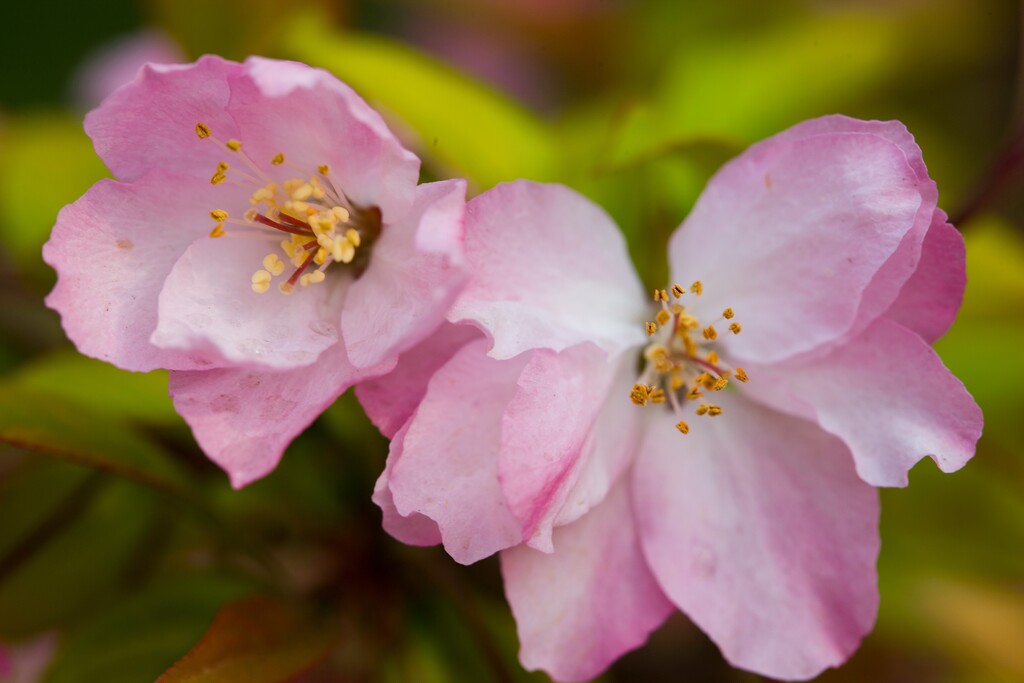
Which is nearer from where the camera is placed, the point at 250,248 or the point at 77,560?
the point at 250,248

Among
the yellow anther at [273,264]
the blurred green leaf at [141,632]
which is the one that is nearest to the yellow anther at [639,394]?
the yellow anther at [273,264]

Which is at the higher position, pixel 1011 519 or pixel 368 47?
pixel 368 47

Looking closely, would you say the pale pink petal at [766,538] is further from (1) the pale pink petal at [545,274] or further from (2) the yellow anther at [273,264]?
(2) the yellow anther at [273,264]

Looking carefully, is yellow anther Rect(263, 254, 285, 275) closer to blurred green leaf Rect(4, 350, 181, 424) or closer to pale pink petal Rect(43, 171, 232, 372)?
pale pink petal Rect(43, 171, 232, 372)

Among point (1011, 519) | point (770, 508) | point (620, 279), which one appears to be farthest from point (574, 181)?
point (1011, 519)

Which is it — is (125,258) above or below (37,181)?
above

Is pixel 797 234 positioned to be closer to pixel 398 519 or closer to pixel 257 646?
pixel 398 519

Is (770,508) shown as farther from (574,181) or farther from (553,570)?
(574,181)

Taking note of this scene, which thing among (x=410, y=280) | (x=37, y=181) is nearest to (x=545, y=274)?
(x=410, y=280)
